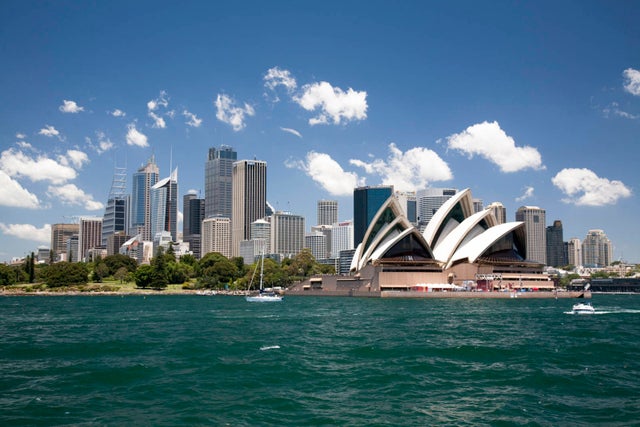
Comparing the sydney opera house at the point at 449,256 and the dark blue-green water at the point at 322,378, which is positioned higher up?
the sydney opera house at the point at 449,256

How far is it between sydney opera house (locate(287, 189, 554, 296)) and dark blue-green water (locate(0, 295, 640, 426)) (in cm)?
7356

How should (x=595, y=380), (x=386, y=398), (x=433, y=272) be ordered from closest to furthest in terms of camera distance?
1. (x=386, y=398)
2. (x=595, y=380)
3. (x=433, y=272)

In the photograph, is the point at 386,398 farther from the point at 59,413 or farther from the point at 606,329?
the point at 606,329

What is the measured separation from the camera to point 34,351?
3259cm

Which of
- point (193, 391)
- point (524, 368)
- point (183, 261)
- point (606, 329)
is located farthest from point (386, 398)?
→ point (183, 261)

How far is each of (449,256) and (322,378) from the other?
97.5 metres

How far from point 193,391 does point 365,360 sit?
371 inches

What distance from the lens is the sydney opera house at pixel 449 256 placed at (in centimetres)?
11512

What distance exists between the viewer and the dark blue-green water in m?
18.7

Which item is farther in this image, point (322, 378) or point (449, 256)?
point (449, 256)

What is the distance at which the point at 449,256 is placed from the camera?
118375mm

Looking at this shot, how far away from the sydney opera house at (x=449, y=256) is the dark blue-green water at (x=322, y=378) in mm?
73560

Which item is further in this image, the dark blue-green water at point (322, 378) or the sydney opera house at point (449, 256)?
the sydney opera house at point (449, 256)

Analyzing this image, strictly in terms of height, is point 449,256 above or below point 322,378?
above
